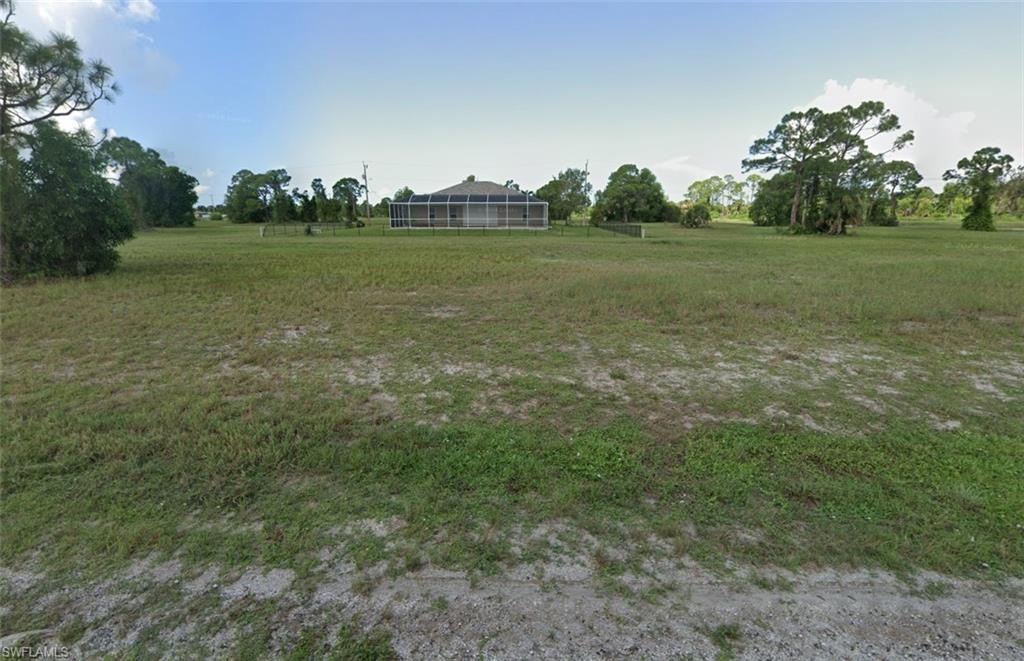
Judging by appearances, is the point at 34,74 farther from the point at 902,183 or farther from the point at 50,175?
the point at 902,183

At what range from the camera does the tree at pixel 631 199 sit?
155ft

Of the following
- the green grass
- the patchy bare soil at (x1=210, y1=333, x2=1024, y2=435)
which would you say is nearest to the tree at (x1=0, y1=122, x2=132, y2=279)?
the green grass

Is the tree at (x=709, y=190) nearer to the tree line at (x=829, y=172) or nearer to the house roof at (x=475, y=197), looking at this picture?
the tree line at (x=829, y=172)

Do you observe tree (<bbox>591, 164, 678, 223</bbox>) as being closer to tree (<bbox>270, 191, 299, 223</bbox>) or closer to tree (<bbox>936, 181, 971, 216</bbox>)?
tree (<bbox>270, 191, 299, 223</bbox>)

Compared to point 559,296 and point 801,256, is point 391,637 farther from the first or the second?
point 801,256

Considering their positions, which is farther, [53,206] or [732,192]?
[732,192]

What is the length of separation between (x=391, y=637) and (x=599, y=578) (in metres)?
0.91


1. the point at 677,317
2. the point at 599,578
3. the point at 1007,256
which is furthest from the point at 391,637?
the point at 1007,256

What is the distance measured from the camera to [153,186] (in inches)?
1773

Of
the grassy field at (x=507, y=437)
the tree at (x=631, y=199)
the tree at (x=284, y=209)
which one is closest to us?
the grassy field at (x=507, y=437)

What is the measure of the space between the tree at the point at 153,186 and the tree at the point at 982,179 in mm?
68360

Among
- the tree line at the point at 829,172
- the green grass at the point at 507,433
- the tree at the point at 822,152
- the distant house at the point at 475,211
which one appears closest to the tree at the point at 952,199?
the tree line at the point at 829,172

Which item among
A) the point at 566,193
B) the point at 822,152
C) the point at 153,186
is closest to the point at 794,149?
the point at 822,152

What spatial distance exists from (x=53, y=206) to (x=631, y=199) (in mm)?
45474
